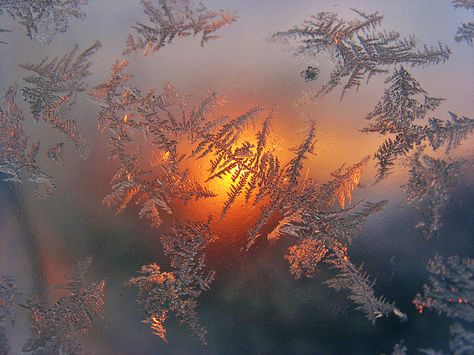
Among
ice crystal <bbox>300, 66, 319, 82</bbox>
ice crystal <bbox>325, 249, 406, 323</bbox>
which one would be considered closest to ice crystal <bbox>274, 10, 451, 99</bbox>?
ice crystal <bbox>300, 66, 319, 82</bbox>

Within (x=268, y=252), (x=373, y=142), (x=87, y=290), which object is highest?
(x=373, y=142)

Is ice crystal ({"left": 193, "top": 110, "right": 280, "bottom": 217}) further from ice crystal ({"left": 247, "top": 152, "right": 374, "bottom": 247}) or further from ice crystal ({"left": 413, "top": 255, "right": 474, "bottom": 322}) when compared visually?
ice crystal ({"left": 413, "top": 255, "right": 474, "bottom": 322})

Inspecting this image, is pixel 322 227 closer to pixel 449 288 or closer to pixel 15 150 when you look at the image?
pixel 449 288

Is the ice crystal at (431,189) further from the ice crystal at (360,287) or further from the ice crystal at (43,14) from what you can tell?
the ice crystal at (43,14)

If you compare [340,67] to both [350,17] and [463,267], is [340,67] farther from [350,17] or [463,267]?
[463,267]

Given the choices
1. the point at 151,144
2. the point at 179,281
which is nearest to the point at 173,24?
the point at 151,144

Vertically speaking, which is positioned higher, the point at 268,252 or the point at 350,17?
the point at 350,17

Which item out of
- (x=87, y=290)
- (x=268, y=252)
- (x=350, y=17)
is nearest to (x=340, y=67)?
(x=350, y=17)
